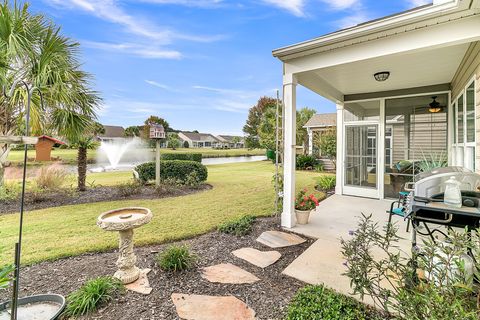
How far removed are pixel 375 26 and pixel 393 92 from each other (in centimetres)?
Result: 362

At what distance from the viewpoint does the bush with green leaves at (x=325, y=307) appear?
1.93 m

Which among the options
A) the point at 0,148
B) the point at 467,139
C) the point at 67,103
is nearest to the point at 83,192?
the point at 0,148

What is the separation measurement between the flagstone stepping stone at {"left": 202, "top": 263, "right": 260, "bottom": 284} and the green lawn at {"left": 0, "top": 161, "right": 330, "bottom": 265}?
1237 mm

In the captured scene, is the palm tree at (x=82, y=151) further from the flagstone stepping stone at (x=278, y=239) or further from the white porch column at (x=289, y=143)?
the flagstone stepping stone at (x=278, y=239)

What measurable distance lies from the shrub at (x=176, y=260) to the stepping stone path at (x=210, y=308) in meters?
0.42

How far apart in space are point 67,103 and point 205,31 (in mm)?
6807

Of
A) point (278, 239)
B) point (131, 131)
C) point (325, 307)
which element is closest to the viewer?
point (325, 307)

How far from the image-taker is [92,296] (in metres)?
2.14

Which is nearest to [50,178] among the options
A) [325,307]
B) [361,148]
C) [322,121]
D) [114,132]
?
[325,307]

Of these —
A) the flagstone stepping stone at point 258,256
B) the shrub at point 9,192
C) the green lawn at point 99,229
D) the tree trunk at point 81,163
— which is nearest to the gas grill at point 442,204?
the flagstone stepping stone at point 258,256

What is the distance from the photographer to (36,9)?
19.1ft

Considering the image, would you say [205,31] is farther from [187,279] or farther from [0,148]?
[187,279]

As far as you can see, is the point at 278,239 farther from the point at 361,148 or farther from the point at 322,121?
the point at 322,121

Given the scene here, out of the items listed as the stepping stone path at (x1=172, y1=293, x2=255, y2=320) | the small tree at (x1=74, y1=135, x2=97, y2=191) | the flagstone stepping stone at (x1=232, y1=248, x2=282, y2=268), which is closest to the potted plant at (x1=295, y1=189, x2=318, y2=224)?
the flagstone stepping stone at (x1=232, y1=248, x2=282, y2=268)
